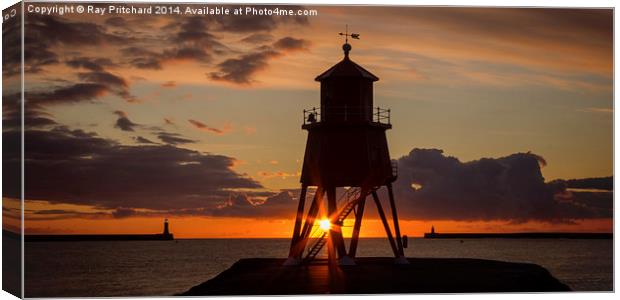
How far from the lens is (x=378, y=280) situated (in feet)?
123

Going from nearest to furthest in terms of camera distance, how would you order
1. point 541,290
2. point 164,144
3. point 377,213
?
point 541,290 < point 164,144 < point 377,213

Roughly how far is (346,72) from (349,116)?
189 cm

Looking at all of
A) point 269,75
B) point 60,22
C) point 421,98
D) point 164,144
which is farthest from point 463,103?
point 60,22

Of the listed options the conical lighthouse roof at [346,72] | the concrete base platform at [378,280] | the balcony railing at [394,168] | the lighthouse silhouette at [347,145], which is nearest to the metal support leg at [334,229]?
the lighthouse silhouette at [347,145]

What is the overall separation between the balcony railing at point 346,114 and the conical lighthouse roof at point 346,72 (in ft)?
3.97

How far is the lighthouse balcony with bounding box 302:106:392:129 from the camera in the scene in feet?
136

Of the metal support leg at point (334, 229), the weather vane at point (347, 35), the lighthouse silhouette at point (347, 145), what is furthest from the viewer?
the metal support leg at point (334, 229)

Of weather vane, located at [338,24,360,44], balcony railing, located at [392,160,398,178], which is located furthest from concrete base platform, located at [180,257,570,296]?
weather vane, located at [338,24,360,44]

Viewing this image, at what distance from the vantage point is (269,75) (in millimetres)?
38281

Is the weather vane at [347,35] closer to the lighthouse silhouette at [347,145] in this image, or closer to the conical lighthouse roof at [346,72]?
the conical lighthouse roof at [346,72]

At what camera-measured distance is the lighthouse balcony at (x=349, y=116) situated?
41.4m

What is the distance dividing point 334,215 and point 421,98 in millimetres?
6168

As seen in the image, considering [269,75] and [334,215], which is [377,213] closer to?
[334,215]

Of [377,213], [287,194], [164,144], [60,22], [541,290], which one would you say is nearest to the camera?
[60,22]
